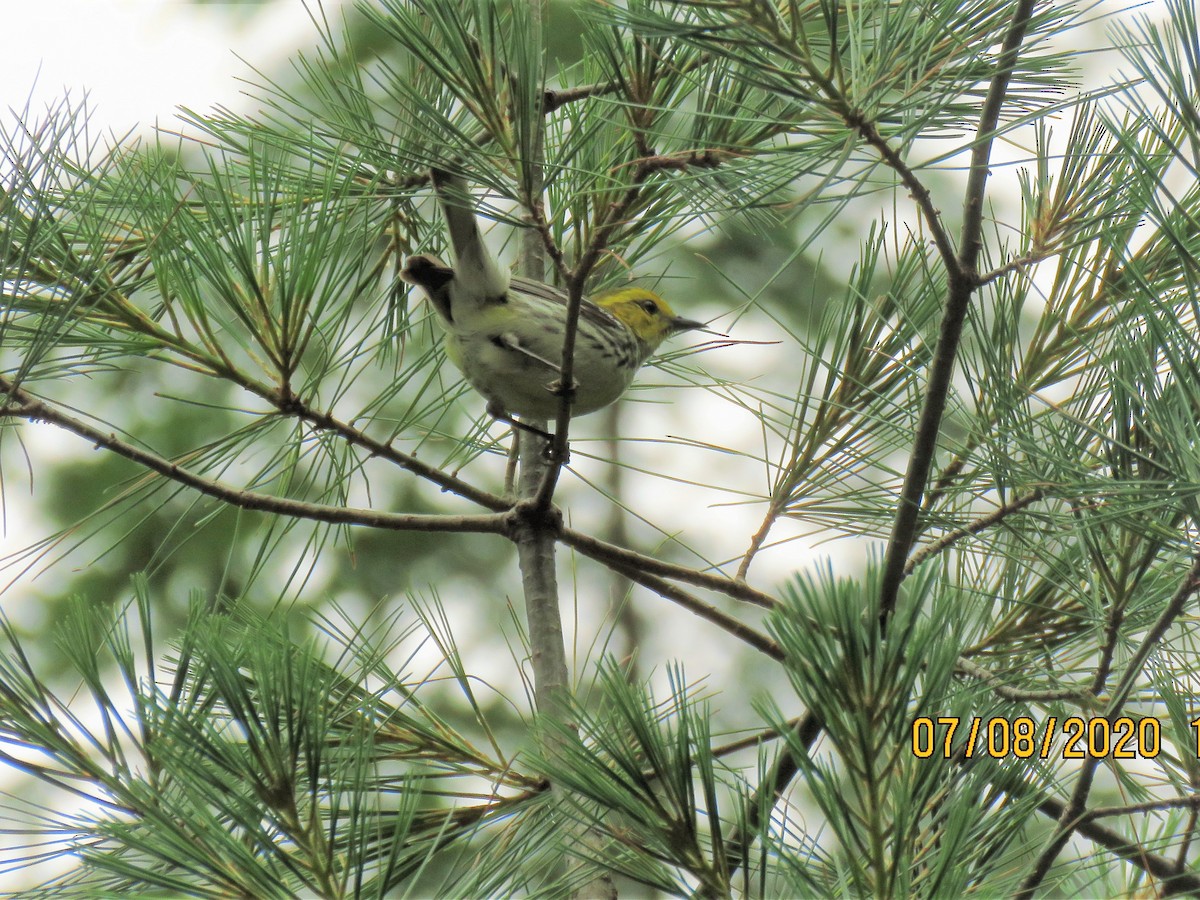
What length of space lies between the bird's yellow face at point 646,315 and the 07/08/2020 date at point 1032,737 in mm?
1881

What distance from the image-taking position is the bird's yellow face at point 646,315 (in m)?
3.12

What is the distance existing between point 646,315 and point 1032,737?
203cm

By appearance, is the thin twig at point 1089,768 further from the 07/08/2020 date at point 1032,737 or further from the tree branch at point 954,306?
the tree branch at point 954,306

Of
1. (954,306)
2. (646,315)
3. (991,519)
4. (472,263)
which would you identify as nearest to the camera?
(954,306)

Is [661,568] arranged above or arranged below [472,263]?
below

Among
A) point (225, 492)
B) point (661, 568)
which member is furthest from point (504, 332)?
point (225, 492)

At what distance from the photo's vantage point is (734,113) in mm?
1748

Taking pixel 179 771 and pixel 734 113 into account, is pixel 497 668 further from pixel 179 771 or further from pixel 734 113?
pixel 179 771

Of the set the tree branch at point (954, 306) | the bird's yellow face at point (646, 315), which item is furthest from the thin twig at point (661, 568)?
the bird's yellow face at point (646, 315)

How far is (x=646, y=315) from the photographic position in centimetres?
316

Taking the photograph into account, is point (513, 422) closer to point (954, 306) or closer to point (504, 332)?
point (504, 332)

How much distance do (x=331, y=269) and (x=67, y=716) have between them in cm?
71

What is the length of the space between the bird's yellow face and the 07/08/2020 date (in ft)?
6.17

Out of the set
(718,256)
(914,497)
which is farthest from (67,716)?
(718,256)
